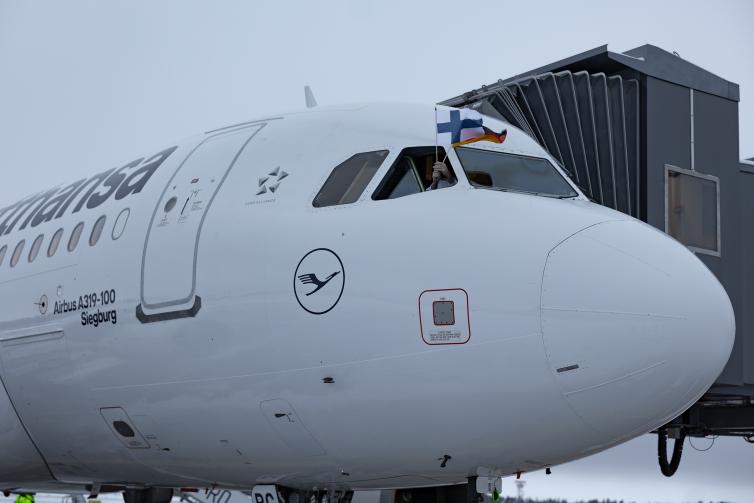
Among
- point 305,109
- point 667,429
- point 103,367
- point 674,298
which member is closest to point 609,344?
point 674,298

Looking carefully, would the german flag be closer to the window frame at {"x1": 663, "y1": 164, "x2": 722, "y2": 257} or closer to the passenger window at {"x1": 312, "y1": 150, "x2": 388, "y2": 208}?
the passenger window at {"x1": 312, "y1": 150, "x2": 388, "y2": 208}

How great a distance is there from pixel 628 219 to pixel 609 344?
1.32 m

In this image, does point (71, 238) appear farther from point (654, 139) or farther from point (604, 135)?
point (654, 139)

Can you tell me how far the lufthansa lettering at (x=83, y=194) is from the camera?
35.8 feet

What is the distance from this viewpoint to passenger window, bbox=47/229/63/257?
36.9 feet

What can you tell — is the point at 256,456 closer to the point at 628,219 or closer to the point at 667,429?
the point at 628,219

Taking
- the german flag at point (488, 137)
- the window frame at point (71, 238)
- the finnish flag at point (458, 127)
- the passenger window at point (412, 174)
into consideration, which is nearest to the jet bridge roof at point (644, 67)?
the german flag at point (488, 137)

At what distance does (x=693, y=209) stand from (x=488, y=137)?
4870 mm

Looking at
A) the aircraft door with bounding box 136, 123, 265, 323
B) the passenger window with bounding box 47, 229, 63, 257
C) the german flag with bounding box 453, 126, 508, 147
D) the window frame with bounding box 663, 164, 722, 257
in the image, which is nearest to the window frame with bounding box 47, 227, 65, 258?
the passenger window with bounding box 47, 229, 63, 257

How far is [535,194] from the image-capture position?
8375 millimetres

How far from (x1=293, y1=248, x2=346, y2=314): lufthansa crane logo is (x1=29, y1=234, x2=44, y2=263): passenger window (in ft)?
14.8

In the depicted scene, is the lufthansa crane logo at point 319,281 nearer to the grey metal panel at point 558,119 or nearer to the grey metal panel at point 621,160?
the grey metal panel at point 558,119

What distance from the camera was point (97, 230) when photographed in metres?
10.7

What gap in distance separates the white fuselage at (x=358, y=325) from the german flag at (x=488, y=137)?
145 millimetres
